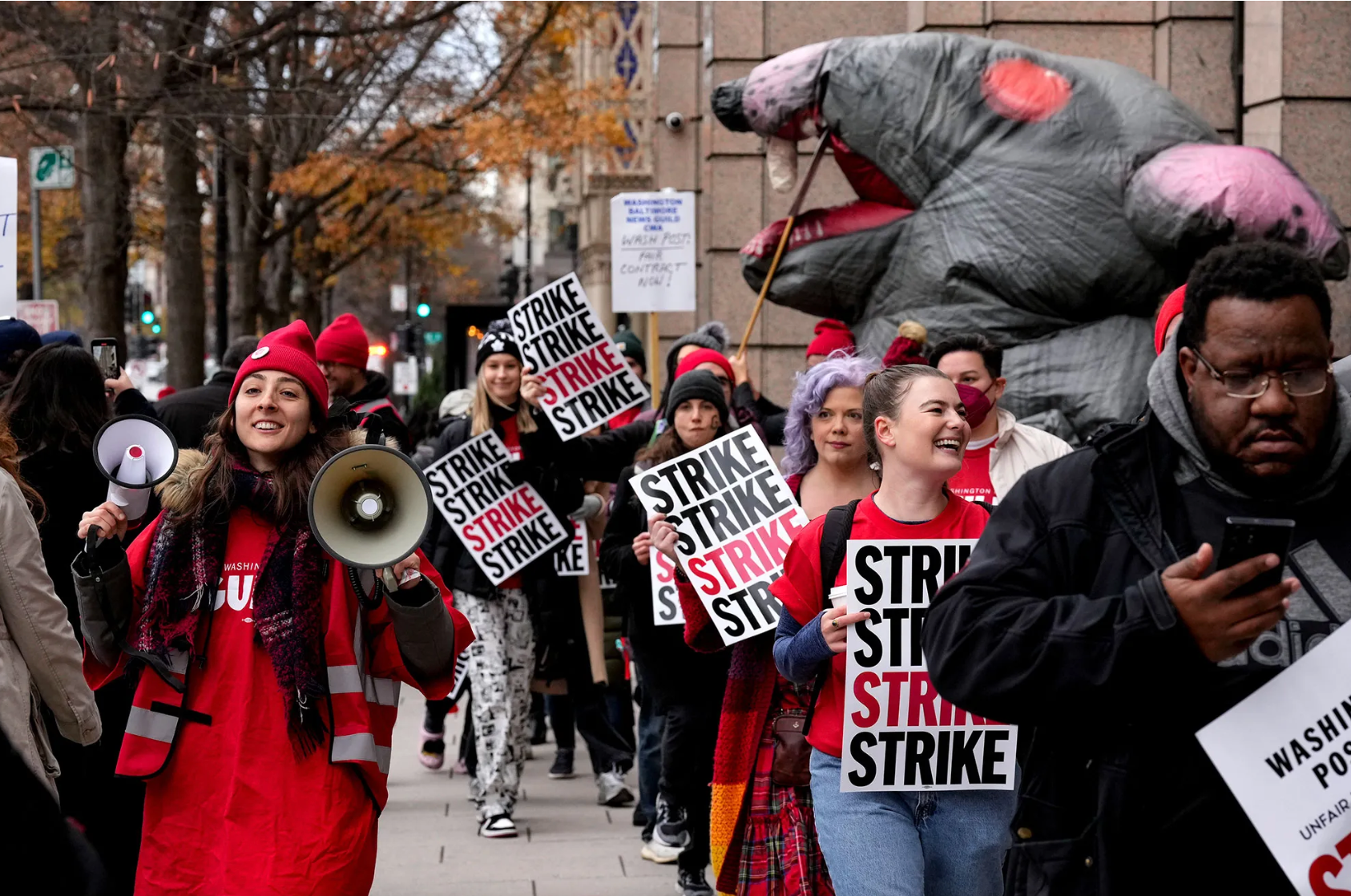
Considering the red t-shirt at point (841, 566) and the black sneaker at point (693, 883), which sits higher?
the red t-shirt at point (841, 566)

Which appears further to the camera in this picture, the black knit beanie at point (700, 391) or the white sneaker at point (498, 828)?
the white sneaker at point (498, 828)

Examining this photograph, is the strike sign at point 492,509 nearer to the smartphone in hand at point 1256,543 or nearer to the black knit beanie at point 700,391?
the black knit beanie at point 700,391

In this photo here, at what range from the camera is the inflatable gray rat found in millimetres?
7074

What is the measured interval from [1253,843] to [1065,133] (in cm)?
499

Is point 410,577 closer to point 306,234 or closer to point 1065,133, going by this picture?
point 1065,133

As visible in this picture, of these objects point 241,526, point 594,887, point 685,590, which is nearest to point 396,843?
point 594,887

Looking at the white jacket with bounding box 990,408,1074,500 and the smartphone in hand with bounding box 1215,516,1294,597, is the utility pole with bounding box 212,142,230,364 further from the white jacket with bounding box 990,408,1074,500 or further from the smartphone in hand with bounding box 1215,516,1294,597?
the smartphone in hand with bounding box 1215,516,1294,597

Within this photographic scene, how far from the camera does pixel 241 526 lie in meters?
4.51

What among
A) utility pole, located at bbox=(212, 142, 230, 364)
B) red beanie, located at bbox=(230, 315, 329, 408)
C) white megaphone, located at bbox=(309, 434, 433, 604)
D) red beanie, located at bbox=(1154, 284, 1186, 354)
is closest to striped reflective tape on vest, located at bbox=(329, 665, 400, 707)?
white megaphone, located at bbox=(309, 434, 433, 604)

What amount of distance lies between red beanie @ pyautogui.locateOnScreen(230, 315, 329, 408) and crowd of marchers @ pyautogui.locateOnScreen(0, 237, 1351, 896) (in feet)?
0.05

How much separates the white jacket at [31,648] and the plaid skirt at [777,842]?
6.16ft

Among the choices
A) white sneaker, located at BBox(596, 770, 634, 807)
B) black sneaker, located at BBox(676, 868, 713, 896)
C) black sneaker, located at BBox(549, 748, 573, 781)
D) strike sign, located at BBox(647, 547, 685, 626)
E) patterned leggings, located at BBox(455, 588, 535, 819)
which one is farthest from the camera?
black sneaker, located at BBox(549, 748, 573, 781)

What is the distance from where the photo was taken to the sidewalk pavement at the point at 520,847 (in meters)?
7.11

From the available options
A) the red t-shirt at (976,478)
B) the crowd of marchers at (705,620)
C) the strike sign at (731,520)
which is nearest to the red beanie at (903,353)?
the crowd of marchers at (705,620)
